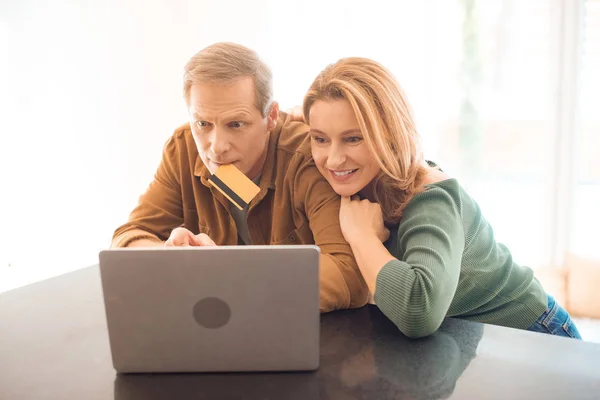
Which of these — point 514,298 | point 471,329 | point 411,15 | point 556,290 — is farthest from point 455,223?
point 411,15

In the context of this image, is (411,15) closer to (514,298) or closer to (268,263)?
(514,298)

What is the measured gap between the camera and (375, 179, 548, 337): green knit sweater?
100cm

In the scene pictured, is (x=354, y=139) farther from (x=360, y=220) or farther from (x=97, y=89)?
(x=97, y=89)

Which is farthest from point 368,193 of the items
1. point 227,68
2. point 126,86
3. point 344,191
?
point 126,86

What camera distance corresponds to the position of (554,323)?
4.63 ft

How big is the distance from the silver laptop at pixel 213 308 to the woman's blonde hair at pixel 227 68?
63 cm

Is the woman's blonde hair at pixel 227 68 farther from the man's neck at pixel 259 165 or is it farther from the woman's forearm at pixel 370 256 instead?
the woman's forearm at pixel 370 256

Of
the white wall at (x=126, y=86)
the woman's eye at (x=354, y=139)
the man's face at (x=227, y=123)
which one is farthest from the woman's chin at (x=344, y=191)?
the white wall at (x=126, y=86)

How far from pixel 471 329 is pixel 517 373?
0.18 meters

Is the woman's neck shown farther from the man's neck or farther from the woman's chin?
the man's neck

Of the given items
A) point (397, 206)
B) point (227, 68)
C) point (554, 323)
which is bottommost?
point (554, 323)

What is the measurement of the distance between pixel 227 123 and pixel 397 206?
451 mm

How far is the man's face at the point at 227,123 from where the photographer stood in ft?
4.39

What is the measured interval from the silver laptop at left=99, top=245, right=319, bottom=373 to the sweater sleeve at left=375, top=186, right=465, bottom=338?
0.21m
